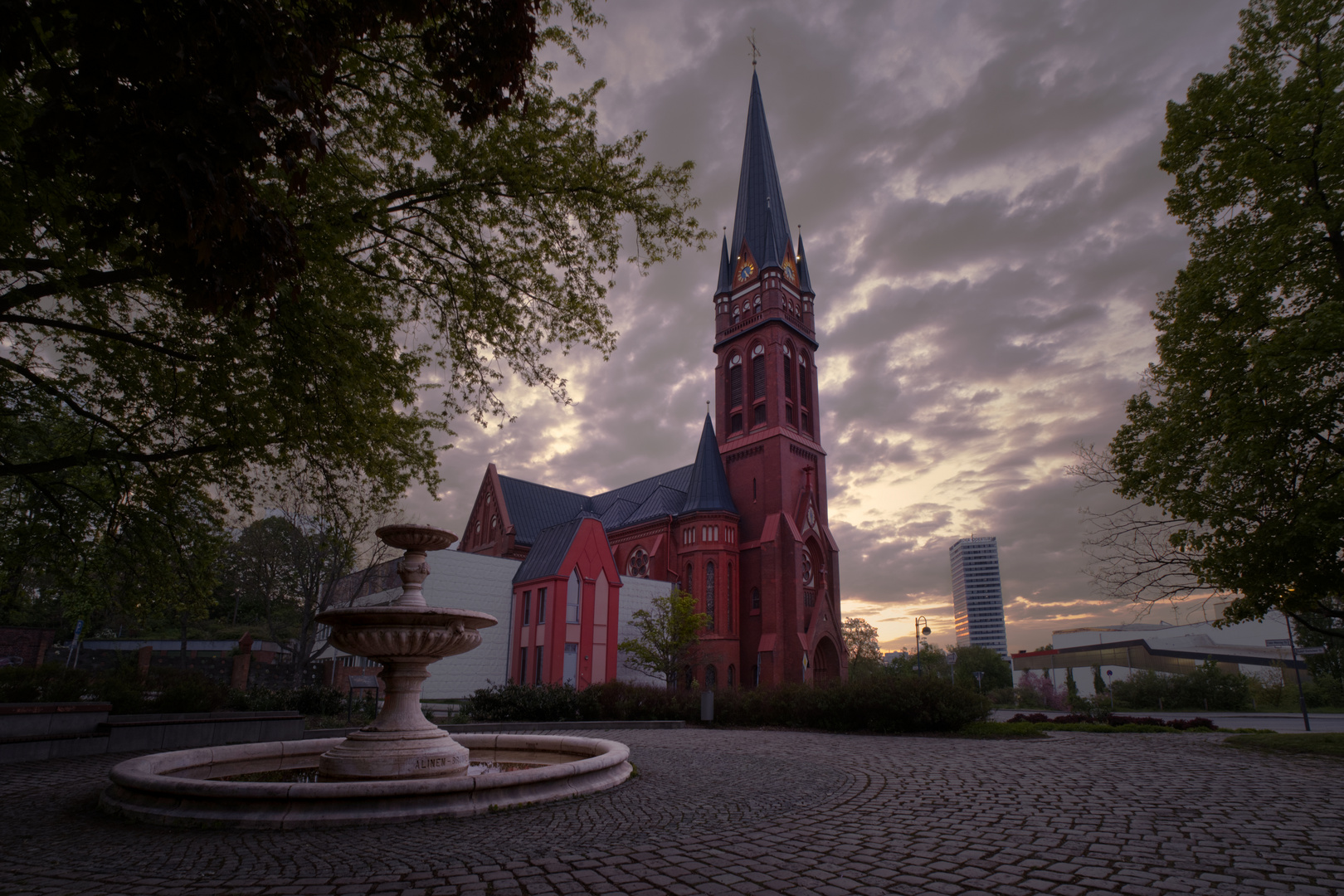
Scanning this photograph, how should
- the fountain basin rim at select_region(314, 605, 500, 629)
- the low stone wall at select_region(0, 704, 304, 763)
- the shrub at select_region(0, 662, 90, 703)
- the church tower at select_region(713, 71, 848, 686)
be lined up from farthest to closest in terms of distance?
the church tower at select_region(713, 71, 848, 686) < the shrub at select_region(0, 662, 90, 703) < the low stone wall at select_region(0, 704, 304, 763) < the fountain basin rim at select_region(314, 605, 500, 629)

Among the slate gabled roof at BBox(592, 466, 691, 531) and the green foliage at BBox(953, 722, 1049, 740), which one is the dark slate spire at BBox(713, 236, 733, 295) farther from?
the green foliage at BBox(953, 722, 1049, 740)

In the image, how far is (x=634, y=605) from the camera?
37.5 m

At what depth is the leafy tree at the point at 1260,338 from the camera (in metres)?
11.8

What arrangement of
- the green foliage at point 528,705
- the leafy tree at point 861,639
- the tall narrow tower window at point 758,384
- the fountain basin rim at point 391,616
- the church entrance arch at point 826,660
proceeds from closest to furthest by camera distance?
the fountain basin rim at point 391,616 → the green foliage at point 528,705 → the church entrance arch at point 826,660 → the tall narrow tower window at point 758,384 → the leafy tree at point 861,639

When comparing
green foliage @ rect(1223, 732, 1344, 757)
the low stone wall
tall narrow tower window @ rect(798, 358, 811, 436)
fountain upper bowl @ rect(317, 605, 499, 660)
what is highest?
tall narrow tower window @ rect(798, 358, 811, 436)

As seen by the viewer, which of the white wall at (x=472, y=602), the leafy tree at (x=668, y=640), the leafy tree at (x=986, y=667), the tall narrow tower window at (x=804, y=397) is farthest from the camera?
the leafy tree at (x=986, y=667)

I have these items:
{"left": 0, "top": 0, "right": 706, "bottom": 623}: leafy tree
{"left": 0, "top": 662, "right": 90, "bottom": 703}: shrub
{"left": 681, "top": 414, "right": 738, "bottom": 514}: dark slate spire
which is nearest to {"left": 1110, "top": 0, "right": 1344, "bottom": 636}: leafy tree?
{"left": 0, "top": 0, "right": 706, "bottom": 623}: leafy tree

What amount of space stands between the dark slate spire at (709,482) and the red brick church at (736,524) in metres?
0.09

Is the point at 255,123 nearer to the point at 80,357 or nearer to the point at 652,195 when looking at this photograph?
the point at 652,195

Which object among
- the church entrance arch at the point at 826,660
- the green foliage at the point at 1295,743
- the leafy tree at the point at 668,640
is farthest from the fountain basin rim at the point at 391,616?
the church entrance arch at the point at 826,660

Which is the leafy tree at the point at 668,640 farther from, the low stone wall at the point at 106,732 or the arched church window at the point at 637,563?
the low stone wall at the point at 106,732

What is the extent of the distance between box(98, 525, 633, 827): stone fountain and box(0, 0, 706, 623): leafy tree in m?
2.83

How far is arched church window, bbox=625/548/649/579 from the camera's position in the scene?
141 ft

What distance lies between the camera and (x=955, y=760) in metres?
10.2
